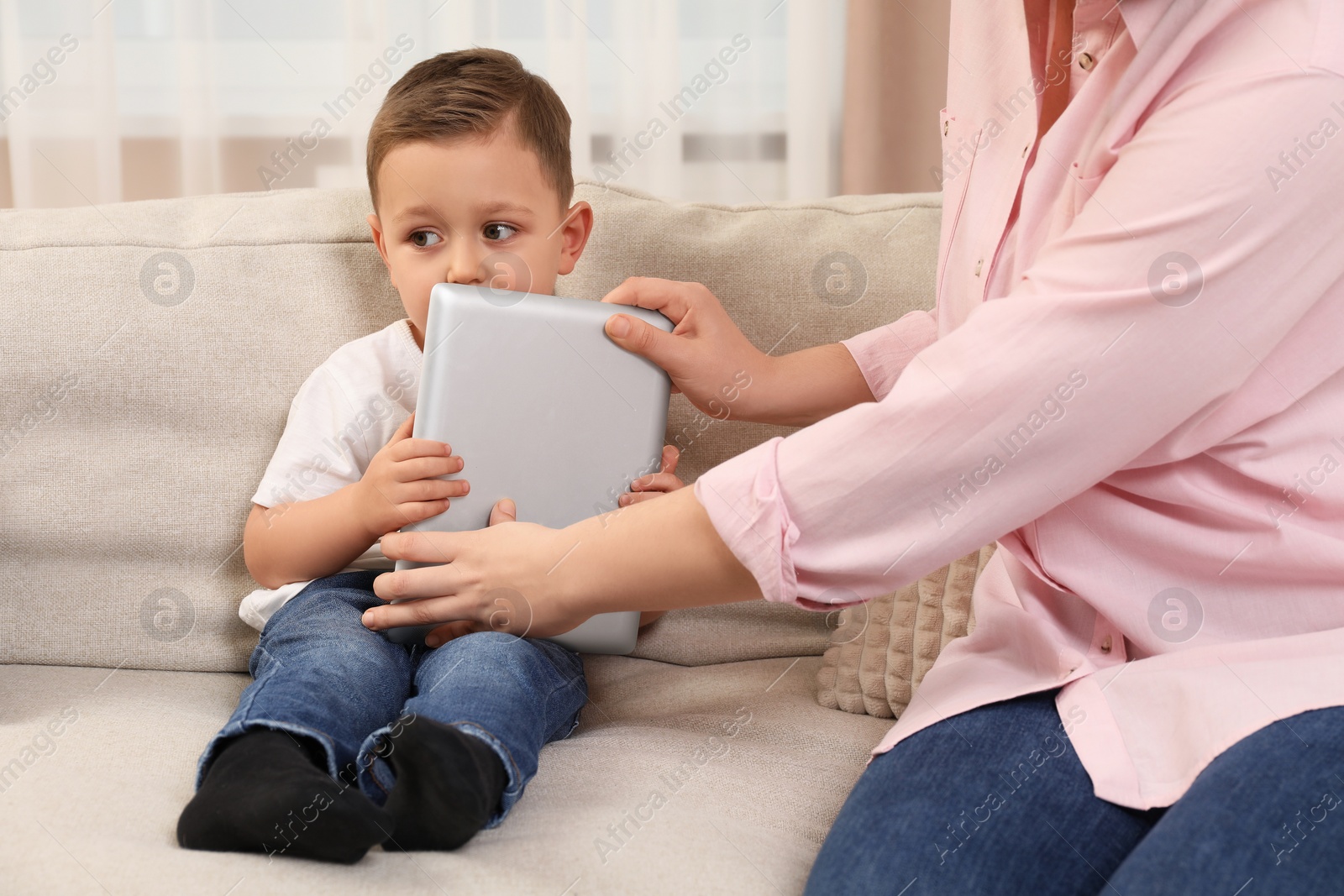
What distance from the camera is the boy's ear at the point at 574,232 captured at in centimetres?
112

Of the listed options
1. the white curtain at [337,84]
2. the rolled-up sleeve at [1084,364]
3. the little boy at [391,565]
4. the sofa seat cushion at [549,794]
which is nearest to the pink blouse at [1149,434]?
the rolled-up sleeve at [1084,364]

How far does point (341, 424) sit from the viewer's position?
3.40 feet

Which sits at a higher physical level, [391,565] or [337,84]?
[337,84]

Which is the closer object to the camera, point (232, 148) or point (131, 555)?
point (131, 555)

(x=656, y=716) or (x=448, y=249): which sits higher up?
(x=448, y=249)

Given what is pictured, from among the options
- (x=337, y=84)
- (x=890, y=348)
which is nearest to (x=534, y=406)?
(x=890, y=348)

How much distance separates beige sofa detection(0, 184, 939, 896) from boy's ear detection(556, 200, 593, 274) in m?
0.02

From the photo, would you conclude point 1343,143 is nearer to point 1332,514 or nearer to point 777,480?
point 1332,514

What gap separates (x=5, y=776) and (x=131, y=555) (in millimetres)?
358

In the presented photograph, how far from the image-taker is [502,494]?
0.89m

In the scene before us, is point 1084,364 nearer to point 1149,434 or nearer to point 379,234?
point 1149,434

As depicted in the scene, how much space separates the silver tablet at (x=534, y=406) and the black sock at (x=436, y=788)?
0.27 metres

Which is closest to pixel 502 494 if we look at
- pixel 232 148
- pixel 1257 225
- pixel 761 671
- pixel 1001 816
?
pixel 761 671

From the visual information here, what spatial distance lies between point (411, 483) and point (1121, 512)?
55 cm
